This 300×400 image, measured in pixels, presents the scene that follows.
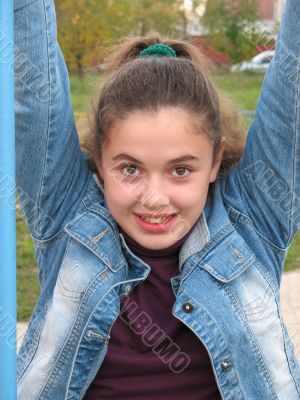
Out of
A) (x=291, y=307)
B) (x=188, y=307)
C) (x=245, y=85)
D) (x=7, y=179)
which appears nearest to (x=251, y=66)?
(x=245, y=85)

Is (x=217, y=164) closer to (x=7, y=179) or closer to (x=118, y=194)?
(x=118, y=194)

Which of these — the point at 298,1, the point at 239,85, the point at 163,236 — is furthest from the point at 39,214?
the point at 239,85

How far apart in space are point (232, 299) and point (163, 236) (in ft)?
0.66

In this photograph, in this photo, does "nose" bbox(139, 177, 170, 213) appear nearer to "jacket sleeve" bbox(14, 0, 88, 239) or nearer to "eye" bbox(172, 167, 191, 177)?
"eye" bbox(172, 167, 191, 177)

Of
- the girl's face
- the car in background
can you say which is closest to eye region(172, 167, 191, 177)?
the girl's face

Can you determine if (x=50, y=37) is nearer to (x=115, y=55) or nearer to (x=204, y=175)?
(x=115, y=55)

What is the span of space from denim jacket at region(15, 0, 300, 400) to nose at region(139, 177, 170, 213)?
15 centimetres

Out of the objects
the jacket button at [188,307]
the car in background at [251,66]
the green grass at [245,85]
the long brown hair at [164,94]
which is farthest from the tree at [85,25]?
the jacket button at [188,307]

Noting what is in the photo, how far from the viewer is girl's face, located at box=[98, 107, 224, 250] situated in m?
1.66

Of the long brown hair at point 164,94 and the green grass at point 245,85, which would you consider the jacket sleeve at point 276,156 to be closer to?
the long brown hair at point 164,94

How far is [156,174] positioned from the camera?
167 centimetres

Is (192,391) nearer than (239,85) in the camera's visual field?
Yes

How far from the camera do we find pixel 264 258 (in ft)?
5.91

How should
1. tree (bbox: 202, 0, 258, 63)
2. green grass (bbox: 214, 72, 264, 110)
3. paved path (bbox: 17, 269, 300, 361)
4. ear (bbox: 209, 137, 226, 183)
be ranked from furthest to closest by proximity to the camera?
1. tree (bbox: 202, 0, 258, 63)
2. green grass (bbox: 214, 72, 264, 110)
3. paved path (bbox: 17, 269, 300, 361)
4. ear (bbox: 209, 137, 226, 183)
